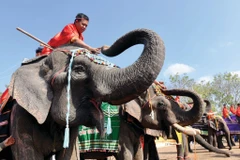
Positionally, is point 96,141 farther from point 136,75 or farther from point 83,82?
point 136,75

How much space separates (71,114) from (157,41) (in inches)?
34.8

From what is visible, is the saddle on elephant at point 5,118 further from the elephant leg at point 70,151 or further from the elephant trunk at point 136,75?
the elephant trunk at point 136,75

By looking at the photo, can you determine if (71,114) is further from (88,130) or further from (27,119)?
(88,130)

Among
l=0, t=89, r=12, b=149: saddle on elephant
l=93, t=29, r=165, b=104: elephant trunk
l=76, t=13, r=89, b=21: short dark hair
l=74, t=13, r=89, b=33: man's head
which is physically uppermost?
l=76, t=13, r=89, b=21: short dark hair

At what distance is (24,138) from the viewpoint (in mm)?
2422

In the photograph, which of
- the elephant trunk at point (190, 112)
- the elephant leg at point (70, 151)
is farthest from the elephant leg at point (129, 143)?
the elephant leg at point (70, 151)

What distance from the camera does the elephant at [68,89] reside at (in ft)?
6.63

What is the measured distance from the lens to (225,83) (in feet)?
119

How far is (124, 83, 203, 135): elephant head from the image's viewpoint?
14.4 ft

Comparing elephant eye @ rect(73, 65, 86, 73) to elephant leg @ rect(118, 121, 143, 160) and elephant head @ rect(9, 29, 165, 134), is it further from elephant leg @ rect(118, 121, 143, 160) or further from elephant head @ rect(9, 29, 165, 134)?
elephant leg @ rect(118, 121, 143, 160)

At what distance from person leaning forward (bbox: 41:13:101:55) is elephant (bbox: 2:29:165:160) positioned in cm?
25

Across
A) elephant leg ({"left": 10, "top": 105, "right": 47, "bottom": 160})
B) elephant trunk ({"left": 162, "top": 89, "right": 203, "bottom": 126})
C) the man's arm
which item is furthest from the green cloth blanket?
elephant leg ({"left": 10, "top": 105, "right": 47, "bottom": 160})

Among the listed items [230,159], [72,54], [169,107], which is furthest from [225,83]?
[72,54]

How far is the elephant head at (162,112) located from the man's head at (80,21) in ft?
5.23
